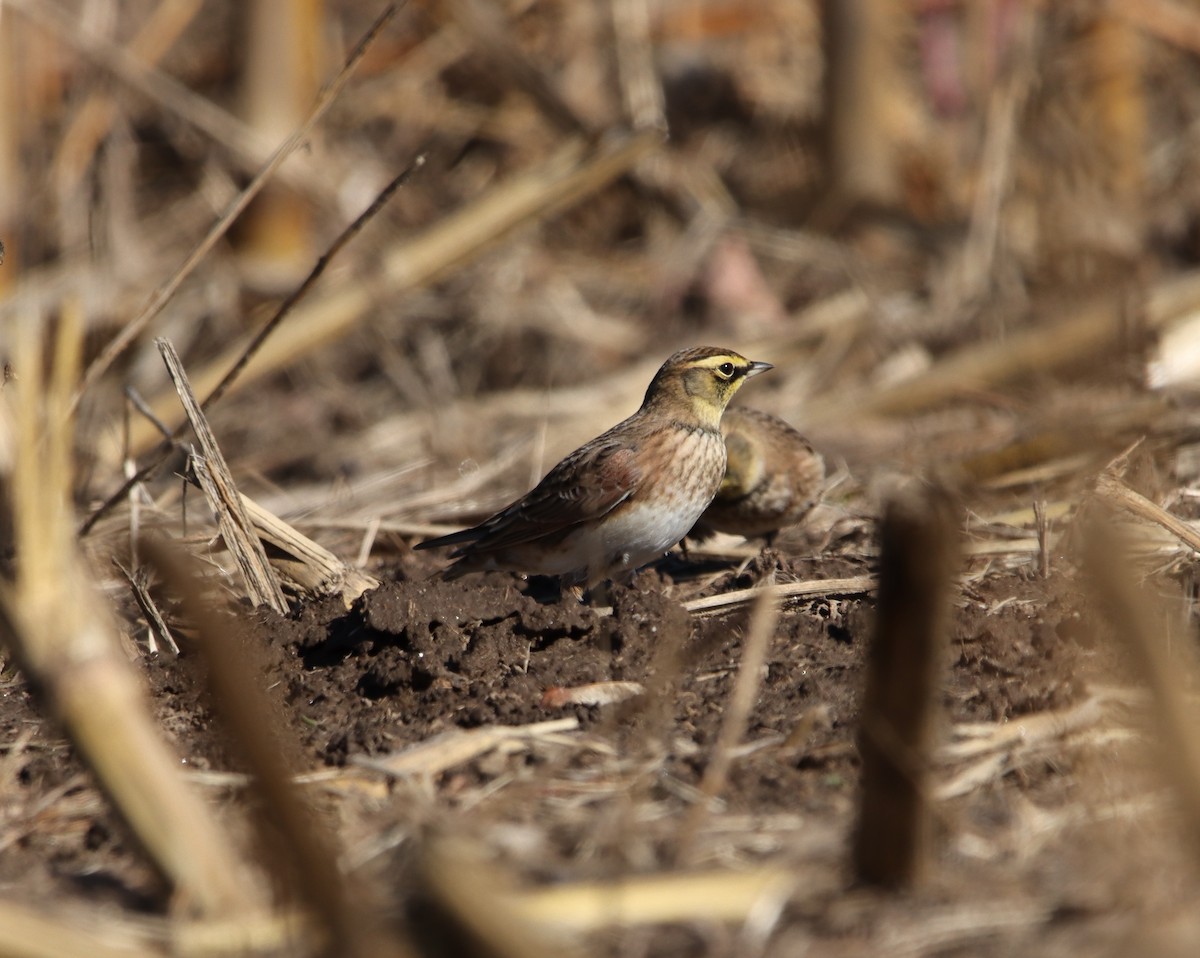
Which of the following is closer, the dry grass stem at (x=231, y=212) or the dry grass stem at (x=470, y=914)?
the dry grass stem at (x=470, y=914)

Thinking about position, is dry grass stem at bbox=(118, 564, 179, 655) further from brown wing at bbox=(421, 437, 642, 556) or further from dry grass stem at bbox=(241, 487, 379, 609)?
brown wing at bbox=(421, 437, 642, 556)

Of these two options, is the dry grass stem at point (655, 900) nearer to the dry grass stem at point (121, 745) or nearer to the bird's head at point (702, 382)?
the dry grass stem at point (121, 745)

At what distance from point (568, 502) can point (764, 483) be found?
923 mm

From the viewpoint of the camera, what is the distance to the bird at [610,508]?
17.8 feet

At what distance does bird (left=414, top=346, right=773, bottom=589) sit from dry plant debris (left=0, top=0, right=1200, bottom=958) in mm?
183

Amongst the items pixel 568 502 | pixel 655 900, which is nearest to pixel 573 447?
pixel 568 502

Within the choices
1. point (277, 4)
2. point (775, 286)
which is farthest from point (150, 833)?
point (775, 286)

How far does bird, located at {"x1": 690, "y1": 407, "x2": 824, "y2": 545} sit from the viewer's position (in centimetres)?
600

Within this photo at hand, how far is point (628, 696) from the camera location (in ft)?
14.1

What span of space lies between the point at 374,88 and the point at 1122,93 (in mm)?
5318

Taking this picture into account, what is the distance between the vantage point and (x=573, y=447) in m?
7.46

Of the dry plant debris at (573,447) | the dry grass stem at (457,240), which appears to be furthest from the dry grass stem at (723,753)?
the dry grass stem at (457,240)

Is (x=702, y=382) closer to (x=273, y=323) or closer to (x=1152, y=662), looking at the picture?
(x=273, y=323)

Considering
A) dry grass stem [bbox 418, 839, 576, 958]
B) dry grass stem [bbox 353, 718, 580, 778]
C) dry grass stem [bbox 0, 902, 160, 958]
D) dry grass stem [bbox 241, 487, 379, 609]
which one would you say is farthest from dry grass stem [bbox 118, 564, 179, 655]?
dry grass stem [bbox 418, 839, 576, 958]
